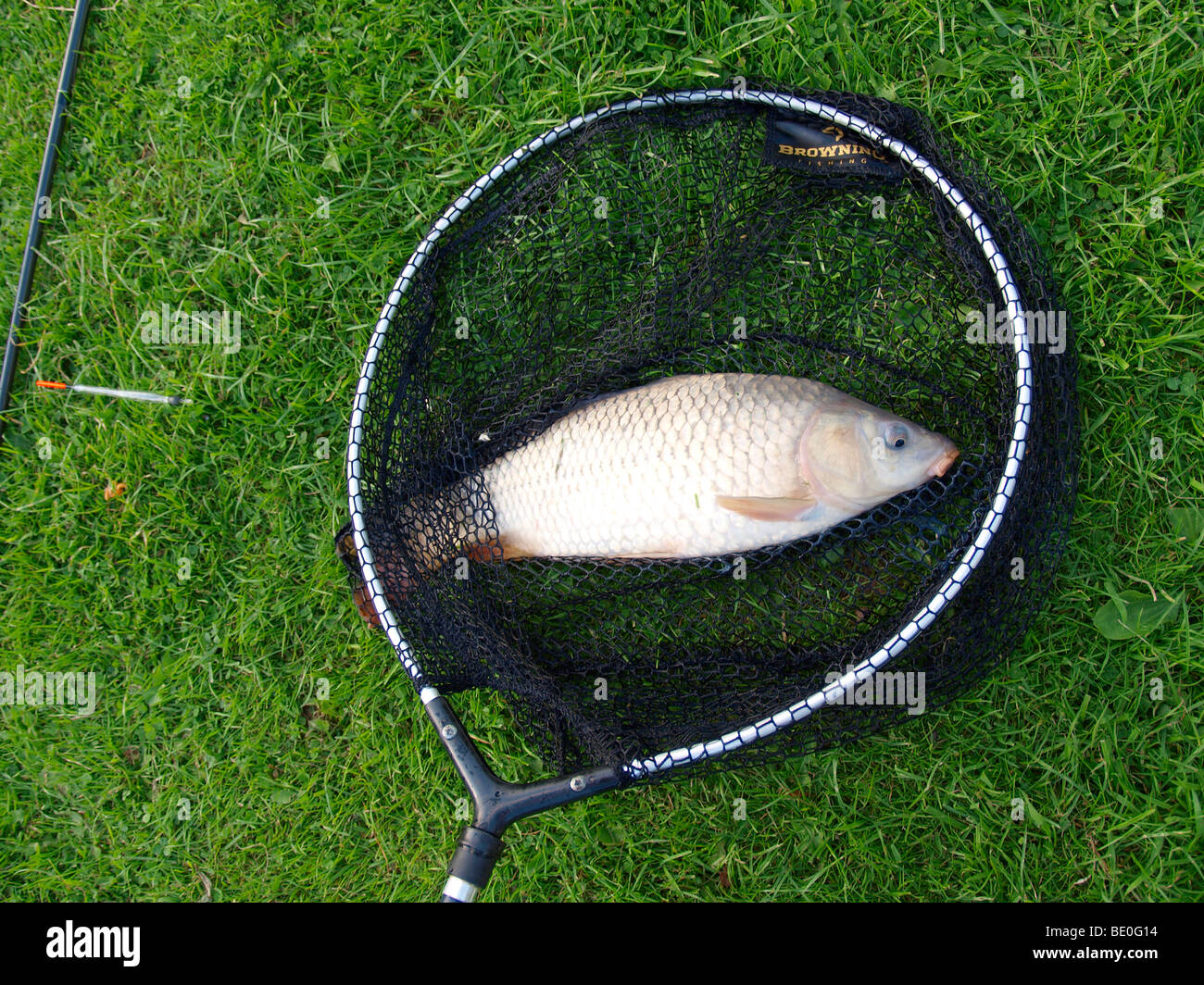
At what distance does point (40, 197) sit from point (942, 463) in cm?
277

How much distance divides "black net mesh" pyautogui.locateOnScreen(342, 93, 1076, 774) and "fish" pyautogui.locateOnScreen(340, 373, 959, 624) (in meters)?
0.09

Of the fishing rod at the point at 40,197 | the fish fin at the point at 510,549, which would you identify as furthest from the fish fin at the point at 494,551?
the fishing rod at the point at 40,197

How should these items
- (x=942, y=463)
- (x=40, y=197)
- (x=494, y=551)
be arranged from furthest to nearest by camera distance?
(x=40, y=197), (x=494, y=551), (x=942, y=463)

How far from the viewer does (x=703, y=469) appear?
64.8 inches

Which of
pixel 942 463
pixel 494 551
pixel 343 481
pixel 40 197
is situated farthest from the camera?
pixel 40 197

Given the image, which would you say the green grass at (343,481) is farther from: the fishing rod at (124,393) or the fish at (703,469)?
the fish at (703,469)

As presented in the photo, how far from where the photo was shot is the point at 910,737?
6.25ft

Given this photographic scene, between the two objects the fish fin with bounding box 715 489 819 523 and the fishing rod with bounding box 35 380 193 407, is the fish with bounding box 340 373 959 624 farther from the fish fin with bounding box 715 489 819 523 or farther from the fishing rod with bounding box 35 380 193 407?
the fishing rod with bounding box 35 380 193 407

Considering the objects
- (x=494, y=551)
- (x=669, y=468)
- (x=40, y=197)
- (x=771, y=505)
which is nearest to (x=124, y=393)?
(x=40, y=197)

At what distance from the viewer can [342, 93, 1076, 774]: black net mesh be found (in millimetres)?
1646

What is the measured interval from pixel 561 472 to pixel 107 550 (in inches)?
61.4

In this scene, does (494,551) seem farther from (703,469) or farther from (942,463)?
(942,463)
